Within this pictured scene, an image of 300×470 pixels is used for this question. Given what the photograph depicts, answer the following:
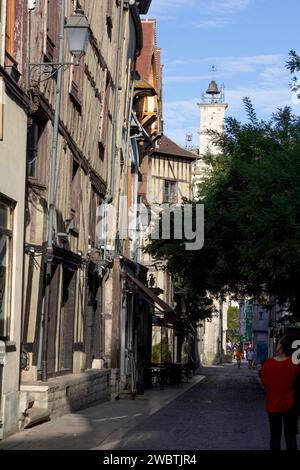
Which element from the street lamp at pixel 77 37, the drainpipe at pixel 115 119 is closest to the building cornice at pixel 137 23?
the drainpipe at pixel 115 119

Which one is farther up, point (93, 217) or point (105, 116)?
point (105, 116)

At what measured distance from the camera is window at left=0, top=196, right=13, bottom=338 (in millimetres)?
13859

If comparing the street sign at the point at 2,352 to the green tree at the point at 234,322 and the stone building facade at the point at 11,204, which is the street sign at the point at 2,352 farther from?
the green tree at the point at 234,322

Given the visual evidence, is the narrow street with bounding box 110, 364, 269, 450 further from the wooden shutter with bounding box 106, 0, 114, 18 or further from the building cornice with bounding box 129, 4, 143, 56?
the building cornice with bounding box 129, 4, 143, 56

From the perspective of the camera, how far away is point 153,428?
1591 centimetres

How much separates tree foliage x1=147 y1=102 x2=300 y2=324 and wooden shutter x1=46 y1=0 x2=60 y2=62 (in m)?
7.19

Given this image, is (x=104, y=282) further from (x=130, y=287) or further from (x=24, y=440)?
(x=24, y=440)

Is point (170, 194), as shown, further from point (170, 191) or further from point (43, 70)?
point (43, 70)

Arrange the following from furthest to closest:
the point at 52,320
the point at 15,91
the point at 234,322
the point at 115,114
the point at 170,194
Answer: the point at 234,322 < the point at 170,194 < the point at 115,114 < the point at 52,320 < the point at 15,91

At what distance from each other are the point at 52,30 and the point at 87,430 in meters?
7.27

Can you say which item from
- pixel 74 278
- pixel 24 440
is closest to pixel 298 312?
pixel 74 278

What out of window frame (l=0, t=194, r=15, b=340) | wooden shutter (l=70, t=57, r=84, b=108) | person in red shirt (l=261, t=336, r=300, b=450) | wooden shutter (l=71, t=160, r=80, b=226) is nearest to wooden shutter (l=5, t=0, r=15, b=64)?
window frame (l=0, t=194, r=15, b=340)

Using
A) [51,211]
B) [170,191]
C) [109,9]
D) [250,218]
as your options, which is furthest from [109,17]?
[170,191]

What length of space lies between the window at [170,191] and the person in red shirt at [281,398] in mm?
38497
